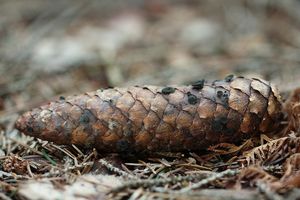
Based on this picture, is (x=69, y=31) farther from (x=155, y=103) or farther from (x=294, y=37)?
(x=155, y=103)

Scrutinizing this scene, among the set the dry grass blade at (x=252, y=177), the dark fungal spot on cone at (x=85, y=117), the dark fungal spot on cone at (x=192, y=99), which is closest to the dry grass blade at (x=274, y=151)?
the dry grass blade at (x=252, y=177)

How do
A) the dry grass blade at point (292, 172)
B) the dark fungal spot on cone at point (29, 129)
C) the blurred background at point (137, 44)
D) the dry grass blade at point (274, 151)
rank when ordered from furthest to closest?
the blurred background at point (137, 44) < the dark fungal spot on cone at point (29, 129) < the dry grass blade at point (274, 151) < the dry grass blade at point (292, 172)

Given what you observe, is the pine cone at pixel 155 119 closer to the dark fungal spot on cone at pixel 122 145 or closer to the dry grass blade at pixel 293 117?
the dark fungal spot on cone at pixel 122 145

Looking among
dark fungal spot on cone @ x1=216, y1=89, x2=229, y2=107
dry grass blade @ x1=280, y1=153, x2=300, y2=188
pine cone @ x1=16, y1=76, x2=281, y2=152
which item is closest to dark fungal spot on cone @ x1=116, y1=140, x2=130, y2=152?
pine cone @ x1=16, y1=76, x2=281, y2=152

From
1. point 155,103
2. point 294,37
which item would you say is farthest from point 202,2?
point 155,103

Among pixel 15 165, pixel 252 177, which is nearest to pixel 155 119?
pixel 252 177

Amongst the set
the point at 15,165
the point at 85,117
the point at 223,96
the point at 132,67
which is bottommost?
the point at 15,165

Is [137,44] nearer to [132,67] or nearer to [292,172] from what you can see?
[132,67]
